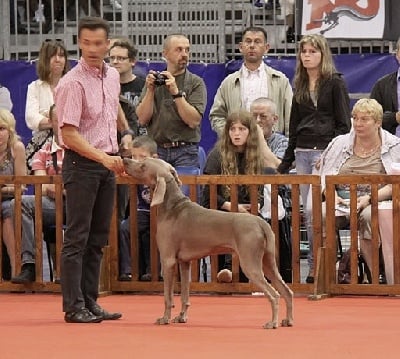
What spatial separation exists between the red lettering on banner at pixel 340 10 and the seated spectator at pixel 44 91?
320 centimetres

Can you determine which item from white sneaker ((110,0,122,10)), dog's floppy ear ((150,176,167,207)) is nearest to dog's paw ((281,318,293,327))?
dog's floppy ear ((150,176,167,207))

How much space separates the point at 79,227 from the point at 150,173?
1.71 feet

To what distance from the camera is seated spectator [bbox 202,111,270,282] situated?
913 centimetres

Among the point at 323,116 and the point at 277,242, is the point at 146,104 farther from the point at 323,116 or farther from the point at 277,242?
the point at 277,242

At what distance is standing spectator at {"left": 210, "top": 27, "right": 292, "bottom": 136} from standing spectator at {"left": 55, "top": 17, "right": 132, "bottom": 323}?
3.25m

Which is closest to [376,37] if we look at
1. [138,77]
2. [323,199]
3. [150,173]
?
[138,77]

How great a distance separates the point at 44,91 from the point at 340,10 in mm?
3515

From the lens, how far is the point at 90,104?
7121 mm

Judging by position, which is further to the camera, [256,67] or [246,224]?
[256,67]

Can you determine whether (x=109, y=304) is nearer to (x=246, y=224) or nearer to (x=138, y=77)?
(x=246, y=224)

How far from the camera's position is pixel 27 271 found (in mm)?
9258

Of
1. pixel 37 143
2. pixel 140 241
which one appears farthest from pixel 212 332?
pixel 37 143

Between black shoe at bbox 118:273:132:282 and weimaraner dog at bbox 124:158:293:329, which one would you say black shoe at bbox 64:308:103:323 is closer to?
weimaraner dog at bbox 124:158:293:329

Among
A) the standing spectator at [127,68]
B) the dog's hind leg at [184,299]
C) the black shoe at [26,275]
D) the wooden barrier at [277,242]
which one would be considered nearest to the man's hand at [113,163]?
the dog's hind leg at [184,299]
